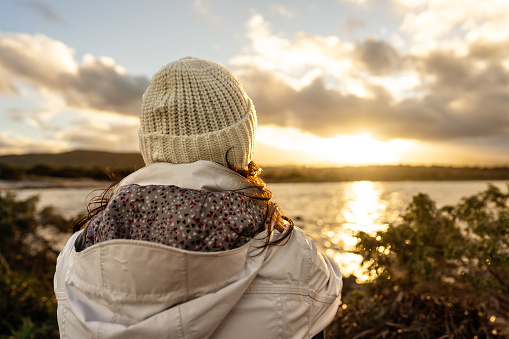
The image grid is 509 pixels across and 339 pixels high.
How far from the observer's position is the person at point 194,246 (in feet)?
3.54

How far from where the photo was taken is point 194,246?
1113mm

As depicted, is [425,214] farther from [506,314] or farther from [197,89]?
[197,89]

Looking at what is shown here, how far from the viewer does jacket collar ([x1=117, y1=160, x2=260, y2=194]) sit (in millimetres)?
1240

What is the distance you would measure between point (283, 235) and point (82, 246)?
0.73 meters

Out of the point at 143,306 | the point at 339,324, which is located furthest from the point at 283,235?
the point at 339,324

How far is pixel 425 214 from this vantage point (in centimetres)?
316

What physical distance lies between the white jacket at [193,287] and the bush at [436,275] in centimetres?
180

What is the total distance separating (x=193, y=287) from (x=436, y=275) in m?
2.43

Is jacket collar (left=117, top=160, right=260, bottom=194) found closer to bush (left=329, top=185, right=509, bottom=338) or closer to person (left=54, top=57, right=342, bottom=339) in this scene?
person (left=54, top=57, right=342, bottom=339)

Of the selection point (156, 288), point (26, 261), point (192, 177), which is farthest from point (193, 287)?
point (26, 261)

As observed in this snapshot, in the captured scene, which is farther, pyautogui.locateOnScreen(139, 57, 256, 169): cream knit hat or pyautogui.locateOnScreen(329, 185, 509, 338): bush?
pyautogui.locateOnScreen(329, 185, 509, 338): bush

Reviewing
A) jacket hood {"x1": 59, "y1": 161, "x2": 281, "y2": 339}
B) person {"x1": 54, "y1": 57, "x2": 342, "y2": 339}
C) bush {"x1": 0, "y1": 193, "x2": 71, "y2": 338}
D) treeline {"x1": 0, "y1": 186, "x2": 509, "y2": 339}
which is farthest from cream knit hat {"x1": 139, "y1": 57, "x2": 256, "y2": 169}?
bush {"x1": 0, "y1": 193, "x2": 71, "y2": 338}

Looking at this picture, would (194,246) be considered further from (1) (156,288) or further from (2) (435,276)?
(2) (435,276)

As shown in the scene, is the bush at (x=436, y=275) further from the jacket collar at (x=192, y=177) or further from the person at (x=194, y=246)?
the jacket collar at (x=192, y=177)
